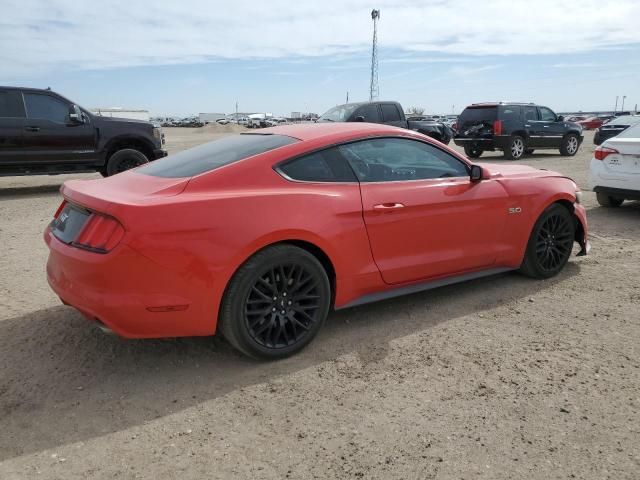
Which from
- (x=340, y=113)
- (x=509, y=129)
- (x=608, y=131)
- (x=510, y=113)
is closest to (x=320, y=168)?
(x=340, y=113)

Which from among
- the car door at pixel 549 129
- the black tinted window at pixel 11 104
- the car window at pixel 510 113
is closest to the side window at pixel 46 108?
the black tinted window at pixel 11 104

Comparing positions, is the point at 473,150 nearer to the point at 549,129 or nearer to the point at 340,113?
the point at 549,129

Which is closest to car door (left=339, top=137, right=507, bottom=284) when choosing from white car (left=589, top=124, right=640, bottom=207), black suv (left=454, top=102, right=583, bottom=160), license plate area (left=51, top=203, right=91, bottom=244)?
license plate area (left=51, top=203, right=91, bottom=244)

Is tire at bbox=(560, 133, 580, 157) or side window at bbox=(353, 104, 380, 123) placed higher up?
side window at bbox=(353, 104, 380, 123)

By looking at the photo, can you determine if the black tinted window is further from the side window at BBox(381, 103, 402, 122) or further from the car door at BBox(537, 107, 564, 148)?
the car door at BBox(537, 107, 564, 148)

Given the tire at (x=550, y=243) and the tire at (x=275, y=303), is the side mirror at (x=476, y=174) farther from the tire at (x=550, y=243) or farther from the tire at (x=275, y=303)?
the tire at (x=275, y=303)

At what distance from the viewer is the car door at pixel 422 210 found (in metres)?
3.84

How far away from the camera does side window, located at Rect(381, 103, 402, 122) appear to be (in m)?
15.3

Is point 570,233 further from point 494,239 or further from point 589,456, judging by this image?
point 589,456

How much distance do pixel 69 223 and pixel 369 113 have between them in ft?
40.8

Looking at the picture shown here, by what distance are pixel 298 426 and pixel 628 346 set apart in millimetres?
2302

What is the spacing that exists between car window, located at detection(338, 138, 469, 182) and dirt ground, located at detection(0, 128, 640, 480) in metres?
1.04

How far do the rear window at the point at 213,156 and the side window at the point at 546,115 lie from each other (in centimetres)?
1565

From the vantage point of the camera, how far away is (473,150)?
17281mm
